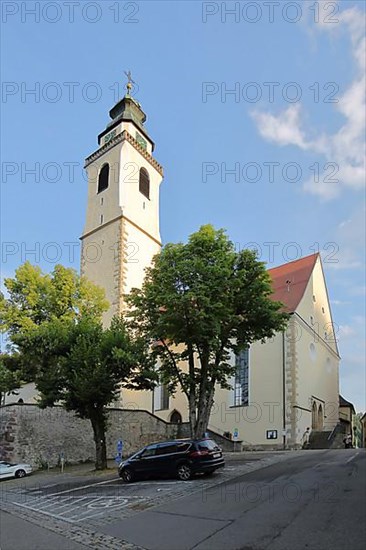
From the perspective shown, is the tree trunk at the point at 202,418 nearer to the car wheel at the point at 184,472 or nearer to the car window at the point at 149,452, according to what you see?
the car window at the point at 149,452

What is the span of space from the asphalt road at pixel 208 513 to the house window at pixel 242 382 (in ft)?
61.3

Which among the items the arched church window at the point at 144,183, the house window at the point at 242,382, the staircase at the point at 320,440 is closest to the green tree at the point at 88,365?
the house window at the point at 242,382

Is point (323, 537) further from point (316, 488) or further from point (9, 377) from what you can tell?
point (9, 377)

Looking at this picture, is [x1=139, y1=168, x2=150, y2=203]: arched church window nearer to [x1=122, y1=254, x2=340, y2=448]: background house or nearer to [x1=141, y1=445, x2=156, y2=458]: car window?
[x1=122, y1=254, x2=340, y2=448]: background house

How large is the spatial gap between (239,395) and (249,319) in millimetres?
16052

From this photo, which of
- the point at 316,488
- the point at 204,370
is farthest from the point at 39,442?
the point at 316,488

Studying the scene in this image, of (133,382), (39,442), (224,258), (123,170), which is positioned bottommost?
(39,442)

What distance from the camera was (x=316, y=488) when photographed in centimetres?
1337

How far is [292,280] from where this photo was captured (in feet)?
139

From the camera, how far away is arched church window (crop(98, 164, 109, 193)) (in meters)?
47.4

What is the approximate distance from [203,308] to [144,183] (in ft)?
92.0

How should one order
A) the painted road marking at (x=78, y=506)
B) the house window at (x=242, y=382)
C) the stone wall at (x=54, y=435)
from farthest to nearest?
the house window at (x=242, y=382) → the stone wall at (x=54, y=435) → the painted road marking at (x=78, y=506)

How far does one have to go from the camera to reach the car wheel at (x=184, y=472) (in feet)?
58.6

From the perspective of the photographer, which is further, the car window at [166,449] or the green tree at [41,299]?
the green tree at [41,299]
